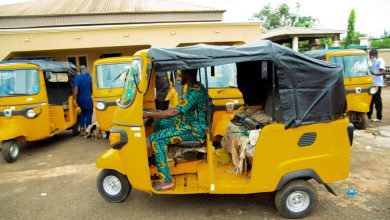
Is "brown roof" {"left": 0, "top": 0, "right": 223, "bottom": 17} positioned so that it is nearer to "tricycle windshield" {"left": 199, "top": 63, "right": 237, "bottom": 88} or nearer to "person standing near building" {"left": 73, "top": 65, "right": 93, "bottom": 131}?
"person standing near building" {"left": 73, "top": 65, "right": 93, "bottom": 131}

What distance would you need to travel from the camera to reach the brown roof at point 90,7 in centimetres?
2069

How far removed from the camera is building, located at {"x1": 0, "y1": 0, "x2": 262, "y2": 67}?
1628 centimetres

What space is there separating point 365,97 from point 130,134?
6.93m

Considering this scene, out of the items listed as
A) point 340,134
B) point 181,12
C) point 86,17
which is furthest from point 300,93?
point 86,17

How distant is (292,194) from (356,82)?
18.5ft

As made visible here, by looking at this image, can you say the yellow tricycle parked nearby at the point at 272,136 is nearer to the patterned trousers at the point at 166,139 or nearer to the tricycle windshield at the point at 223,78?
the patterned trousers at the point at 166,139

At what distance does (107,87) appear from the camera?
26.6ft

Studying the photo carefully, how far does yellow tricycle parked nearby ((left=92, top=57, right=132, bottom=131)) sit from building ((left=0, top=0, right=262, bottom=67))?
28.2 feet

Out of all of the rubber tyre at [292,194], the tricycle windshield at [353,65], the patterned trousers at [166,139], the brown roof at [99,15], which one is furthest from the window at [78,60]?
the rubber tyre at [292,194]

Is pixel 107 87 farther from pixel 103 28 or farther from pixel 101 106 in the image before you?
pixel 103 28

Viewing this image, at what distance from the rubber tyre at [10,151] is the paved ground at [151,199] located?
0.28 m

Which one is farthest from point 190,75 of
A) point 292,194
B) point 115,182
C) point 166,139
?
point 292,194

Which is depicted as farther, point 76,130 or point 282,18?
point 282,18

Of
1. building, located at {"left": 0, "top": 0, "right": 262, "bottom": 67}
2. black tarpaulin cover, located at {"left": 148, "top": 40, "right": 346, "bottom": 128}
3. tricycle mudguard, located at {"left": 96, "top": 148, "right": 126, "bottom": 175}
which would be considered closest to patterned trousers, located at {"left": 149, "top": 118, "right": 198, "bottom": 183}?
tricycle mudguard, located at {"left": 96, "top": 148, "right": 126, "bottom": 175}
